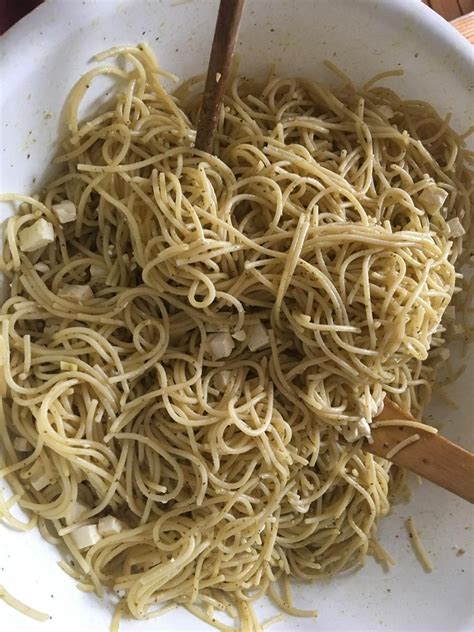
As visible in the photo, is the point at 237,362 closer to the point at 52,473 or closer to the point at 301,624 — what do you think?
the point at 52,473

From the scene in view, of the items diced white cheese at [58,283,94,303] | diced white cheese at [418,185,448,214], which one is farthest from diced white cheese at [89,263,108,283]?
diced white cheese at [418,185,448,214]

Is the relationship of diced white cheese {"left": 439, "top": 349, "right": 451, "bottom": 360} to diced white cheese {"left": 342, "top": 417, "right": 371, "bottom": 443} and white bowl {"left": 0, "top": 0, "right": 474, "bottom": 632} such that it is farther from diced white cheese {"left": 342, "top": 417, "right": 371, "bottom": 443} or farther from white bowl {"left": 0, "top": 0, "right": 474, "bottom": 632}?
diced white cheese {"left": 342, "top": 417, "right": 371, "bottom": 443}

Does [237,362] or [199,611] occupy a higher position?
[237,362]

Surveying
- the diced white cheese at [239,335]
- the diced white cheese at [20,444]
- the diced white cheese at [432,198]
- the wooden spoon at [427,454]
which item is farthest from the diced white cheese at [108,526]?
the diced white cheese at [432,198]

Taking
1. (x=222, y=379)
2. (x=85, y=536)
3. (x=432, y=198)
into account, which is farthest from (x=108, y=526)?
(x=432, y=198)

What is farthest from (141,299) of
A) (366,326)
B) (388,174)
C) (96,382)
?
(388,174)

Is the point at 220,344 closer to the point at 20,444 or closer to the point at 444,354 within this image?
the point at 20,444
